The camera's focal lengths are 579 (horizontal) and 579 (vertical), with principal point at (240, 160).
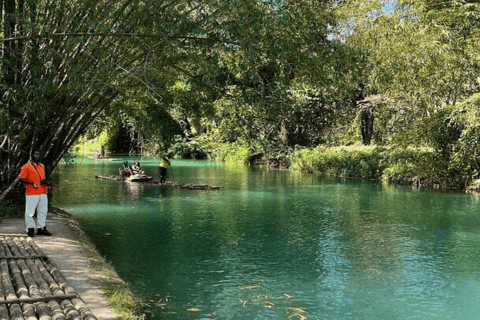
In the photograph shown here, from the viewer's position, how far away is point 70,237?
1113 cm

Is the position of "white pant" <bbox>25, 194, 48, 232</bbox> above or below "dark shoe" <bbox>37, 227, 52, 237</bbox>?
A: above

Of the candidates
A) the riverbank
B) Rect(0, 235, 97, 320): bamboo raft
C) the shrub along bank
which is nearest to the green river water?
the riverbank

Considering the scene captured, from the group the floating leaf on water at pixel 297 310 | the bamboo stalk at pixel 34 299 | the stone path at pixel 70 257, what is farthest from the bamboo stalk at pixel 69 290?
the floating leaf on water at pixel 297 310

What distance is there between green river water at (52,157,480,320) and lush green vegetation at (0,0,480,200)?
2457mm

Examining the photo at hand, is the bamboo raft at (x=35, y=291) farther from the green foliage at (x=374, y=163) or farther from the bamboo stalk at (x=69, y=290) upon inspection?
the green foliage at (x=374, y=163)

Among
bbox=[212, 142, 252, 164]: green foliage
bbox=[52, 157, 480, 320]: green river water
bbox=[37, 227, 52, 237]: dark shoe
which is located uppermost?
bbox=[212, 142, 252, 164]: green foliage

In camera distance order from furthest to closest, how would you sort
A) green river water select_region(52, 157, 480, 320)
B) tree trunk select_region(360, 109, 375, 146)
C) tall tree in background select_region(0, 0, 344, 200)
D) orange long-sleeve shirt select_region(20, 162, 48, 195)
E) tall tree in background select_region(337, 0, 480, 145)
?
tree trunk select_region(360, 109, 375, 146) < tall tree in background select_region(337, 0, 480, 145) < orange long-sleeve shirt select_region(20, 162, 48, 195) < tall tree in background select_region(0, 0, 344, 200) < green river water select_region(52, 157, 480, 320)

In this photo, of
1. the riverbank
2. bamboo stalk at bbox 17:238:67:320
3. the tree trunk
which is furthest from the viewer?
the tree trunk

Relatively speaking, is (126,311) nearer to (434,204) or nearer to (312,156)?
(434,204)

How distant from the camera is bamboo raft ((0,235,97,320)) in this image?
19.5ft

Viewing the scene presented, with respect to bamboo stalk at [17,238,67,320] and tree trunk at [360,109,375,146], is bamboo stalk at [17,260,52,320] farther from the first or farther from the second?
tree trunk at [360,109,375,146]

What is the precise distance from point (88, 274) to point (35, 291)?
149cm

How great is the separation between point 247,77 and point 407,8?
60.1 ft

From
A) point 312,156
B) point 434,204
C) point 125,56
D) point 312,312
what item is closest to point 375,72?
point 434,204
